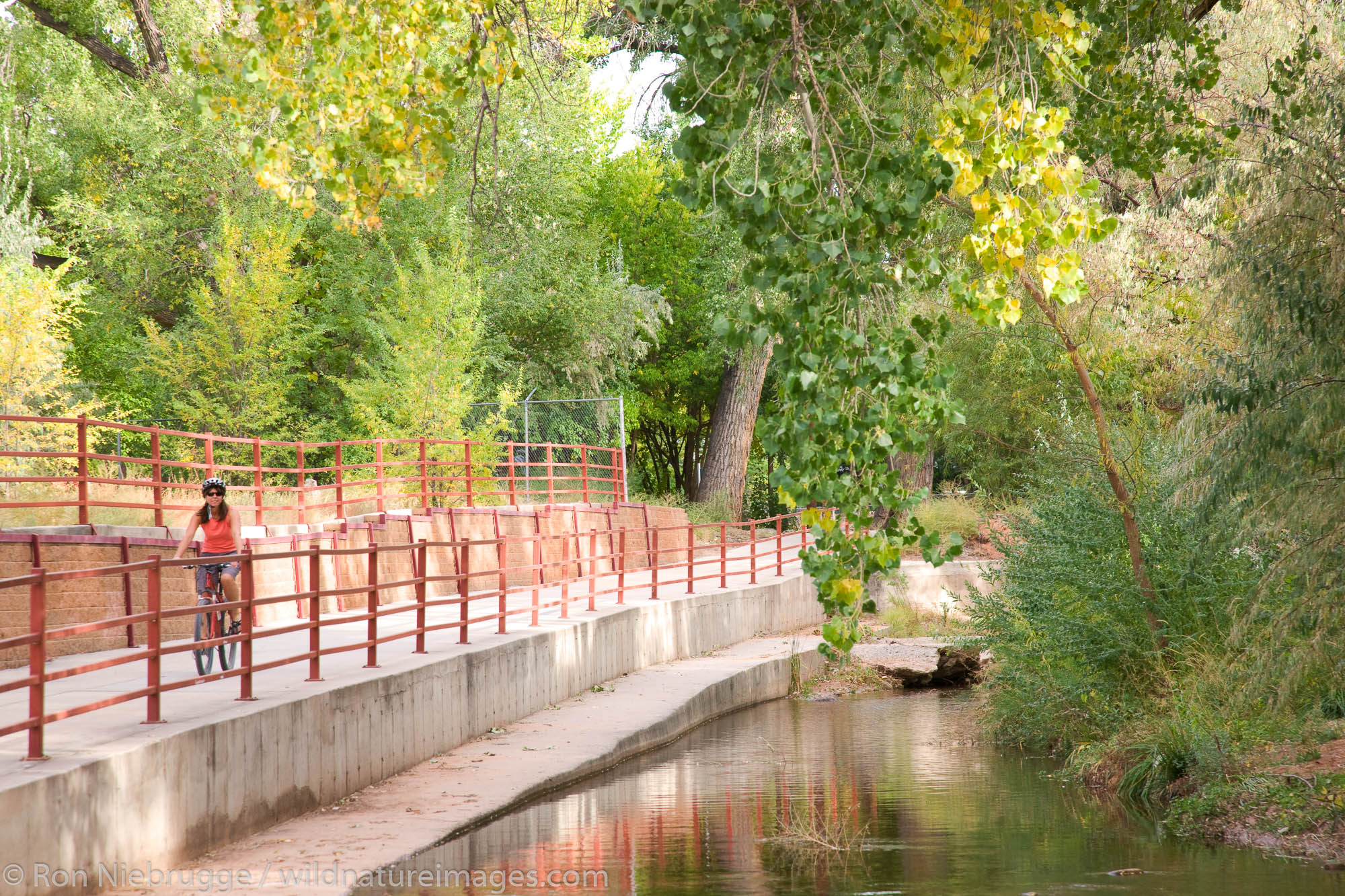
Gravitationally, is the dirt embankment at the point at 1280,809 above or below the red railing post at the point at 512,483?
below

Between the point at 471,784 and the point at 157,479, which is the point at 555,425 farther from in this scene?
the point at 471,784

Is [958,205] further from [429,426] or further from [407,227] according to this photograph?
[407,227]

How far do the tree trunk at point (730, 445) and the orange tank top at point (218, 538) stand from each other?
2384cm

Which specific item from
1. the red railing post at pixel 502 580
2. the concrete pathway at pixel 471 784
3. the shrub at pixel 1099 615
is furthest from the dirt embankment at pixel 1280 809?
the red railing post at pixel 502 580

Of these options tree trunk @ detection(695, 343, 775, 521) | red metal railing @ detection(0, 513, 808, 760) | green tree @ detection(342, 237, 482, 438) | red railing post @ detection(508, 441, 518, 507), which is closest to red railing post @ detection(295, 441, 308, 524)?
red metal railing @ detection(0, 513, 808, 760)

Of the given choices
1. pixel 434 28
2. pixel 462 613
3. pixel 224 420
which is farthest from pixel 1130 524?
pixel 224 420

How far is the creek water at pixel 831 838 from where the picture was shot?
8.23m

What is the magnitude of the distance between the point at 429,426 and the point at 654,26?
13.1m

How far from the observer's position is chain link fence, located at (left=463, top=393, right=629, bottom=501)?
91.6 ft

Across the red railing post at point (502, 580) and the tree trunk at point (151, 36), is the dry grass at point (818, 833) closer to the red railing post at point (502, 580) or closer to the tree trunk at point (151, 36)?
the red railing post at point (502, 580)

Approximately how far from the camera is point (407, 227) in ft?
99.3

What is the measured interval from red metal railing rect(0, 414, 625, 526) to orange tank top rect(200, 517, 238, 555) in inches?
133

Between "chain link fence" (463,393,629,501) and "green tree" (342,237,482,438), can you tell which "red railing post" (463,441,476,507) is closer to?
"green tree" (342,237,482,438)

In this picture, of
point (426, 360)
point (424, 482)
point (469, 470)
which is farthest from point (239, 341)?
point (424, 482)
